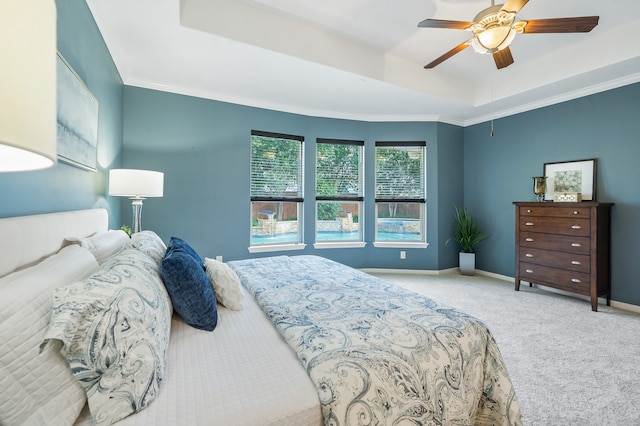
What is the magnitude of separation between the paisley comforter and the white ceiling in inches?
92.7

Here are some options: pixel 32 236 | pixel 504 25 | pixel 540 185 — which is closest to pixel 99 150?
pixel 32 236

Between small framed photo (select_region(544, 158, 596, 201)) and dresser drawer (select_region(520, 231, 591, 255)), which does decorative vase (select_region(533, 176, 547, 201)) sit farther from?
dresser drawer (select_region(520, 231, 591, 255))

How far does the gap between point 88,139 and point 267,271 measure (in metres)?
1.59

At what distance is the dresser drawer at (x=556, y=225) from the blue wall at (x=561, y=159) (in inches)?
21.0

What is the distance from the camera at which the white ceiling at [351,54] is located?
8.30ft

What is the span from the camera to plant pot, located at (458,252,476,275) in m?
4.65

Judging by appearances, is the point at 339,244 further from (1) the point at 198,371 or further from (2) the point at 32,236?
(2) the point at 32,236

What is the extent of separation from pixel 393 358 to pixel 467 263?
419cm

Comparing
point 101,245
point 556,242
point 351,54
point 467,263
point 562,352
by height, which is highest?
point 351,54

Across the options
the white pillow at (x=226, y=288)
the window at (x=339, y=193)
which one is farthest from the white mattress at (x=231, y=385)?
the window at (x=339, y=193)

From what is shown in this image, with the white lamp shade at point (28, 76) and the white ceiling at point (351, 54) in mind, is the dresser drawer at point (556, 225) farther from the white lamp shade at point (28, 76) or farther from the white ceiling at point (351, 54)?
the white lamp shade at point (28, 76)

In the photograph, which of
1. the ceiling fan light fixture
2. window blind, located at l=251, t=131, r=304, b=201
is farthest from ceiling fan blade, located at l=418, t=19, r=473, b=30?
window blind, located at l=251, t=131, r=304, b=201

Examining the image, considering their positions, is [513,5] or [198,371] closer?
[198,371]

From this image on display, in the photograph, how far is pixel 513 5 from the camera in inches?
72.3
